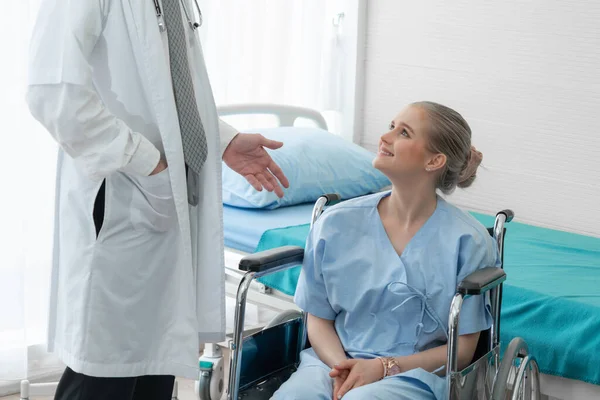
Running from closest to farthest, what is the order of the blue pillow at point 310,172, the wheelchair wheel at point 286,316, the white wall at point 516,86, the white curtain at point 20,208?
the wheelchair wheel at point 286,316, the white curtain at point 20,208, the blue pillow at point 310,172, the white wall at point 516,86

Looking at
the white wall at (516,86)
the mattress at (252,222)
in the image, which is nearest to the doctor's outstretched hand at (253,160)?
the mattress at (252,222)

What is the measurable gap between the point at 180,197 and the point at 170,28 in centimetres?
36

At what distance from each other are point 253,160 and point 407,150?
37 centimetres

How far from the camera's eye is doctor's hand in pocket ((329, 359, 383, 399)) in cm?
191

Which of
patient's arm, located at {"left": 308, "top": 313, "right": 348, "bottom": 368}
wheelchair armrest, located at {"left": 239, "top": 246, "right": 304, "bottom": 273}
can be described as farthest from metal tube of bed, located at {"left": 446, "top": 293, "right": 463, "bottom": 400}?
wheelchair armrest, located at {"left": 239, "top": 246, "right": 304, "bottom": 273}

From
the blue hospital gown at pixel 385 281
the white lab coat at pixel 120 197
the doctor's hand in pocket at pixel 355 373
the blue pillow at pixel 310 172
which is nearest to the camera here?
the white lab coat at pixel 120 197

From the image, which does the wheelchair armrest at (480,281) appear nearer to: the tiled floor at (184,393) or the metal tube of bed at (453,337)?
Result: the metal tube of bed at (453,337)

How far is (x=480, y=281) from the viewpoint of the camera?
1.85 m

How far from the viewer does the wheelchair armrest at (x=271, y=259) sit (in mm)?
2008

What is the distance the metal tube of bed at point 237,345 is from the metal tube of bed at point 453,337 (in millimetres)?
450

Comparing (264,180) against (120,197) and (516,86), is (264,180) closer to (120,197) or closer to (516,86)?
(120,197)

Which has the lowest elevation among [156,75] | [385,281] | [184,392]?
[184,392]

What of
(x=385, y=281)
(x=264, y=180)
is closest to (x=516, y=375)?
(x=385, y=281)

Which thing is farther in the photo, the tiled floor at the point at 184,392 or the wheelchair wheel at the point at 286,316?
the tiled floor at the point at 184,392
